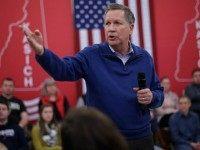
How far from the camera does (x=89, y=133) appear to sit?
1.51m

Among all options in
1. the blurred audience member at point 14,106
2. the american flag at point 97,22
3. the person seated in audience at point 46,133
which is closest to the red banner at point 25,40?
the american flag at point 97,22

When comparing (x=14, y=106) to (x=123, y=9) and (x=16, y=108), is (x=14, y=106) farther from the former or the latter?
(x=123, y=9)

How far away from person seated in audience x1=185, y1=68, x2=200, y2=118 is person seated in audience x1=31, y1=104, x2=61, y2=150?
2175mm

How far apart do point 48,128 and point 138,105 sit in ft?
10.7

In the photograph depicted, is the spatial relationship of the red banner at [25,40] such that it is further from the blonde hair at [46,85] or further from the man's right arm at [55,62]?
the man's right arm at [55,62]

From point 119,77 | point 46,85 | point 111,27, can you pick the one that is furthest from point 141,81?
point 46,85

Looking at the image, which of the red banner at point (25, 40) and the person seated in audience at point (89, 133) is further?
the red banner at point (25, 40)

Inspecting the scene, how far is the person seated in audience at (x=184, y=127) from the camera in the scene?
265 inches

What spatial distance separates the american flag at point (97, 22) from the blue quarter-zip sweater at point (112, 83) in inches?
188

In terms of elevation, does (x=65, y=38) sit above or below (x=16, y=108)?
above

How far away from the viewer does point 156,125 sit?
6.62 metres

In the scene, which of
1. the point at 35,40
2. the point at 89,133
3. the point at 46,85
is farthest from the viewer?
the point at 46,85

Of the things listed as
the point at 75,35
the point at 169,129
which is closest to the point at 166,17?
the point at 75,35

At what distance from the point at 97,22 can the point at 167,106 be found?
1.63m
